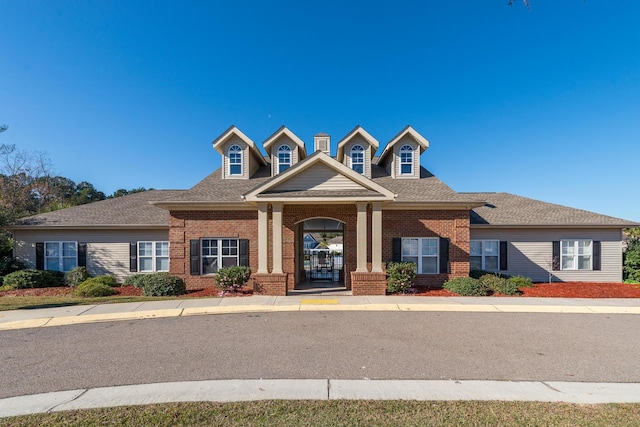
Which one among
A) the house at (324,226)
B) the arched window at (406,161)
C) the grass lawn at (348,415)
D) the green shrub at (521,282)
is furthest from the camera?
the arched window at (406,161)

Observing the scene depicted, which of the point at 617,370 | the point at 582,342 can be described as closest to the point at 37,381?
the point at 617,370

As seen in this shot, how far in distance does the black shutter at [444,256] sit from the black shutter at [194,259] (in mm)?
10838

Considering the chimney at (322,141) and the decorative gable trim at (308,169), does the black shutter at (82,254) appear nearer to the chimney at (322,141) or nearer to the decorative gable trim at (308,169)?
the decorative gable trim at (308,169)

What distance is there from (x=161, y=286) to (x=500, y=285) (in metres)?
13.5

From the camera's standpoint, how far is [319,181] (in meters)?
12.1

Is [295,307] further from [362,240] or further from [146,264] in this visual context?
[146,264]

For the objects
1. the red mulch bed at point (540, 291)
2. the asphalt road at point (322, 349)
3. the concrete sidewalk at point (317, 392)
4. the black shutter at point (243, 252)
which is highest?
the black shutter at point (243, 252)

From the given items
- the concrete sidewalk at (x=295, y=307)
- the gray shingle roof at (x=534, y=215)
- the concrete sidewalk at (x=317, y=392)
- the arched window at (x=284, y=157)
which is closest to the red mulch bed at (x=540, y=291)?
the concrete sidewalk at (x=295, y=307)

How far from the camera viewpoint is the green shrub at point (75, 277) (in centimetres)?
1419

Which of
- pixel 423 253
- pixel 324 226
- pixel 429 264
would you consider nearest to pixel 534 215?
pixel 429 264

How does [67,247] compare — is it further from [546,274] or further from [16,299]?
[546,274]

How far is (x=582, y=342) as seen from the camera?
21.8ft

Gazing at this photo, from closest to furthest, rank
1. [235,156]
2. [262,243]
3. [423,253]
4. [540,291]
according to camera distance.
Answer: [262,243] < [540,291] < [423,253] < [235,156]

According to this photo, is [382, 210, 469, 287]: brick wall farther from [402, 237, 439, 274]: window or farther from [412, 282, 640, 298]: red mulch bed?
[412, 282, 640, 298]: red mulch bed
